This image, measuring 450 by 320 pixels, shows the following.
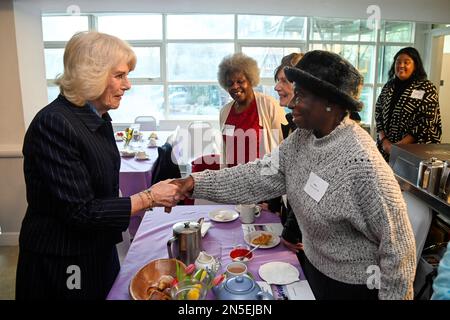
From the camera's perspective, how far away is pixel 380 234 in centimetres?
116

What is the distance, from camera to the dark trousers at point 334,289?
50.0 inches

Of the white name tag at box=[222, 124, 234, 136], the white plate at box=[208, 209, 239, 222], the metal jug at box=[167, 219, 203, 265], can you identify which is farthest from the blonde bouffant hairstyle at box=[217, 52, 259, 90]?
the metal jug at box=[167, 219, 203, 265]

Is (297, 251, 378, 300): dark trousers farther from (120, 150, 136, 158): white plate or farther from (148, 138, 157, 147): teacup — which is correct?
(148, 138, 157, 147): teacup

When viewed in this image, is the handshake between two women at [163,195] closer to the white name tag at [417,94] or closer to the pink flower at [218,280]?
the pink flower at [218,280]

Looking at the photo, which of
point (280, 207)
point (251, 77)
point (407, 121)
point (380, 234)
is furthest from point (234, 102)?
point (380, 234)

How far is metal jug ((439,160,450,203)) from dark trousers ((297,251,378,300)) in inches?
38.2

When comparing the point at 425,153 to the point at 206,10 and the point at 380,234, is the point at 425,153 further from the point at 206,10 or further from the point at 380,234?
the point at 206,10

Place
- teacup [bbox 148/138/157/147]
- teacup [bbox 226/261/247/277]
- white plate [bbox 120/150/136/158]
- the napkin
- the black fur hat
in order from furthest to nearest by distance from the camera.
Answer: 1. teacup [bbox 148/138/157/147]
2. white plate [bbox 120/150/136/158]
3. the napkin
4. teacup [bbox 226/261/247/277]
5. the black fur hat

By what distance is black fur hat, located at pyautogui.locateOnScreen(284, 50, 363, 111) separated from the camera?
122cm

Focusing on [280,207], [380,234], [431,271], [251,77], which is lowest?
[431,271]

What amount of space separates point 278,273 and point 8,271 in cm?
258

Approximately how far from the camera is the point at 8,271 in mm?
2957

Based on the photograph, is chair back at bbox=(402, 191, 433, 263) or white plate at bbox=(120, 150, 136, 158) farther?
white plate at bbox=(120, 150, 136, 158)
